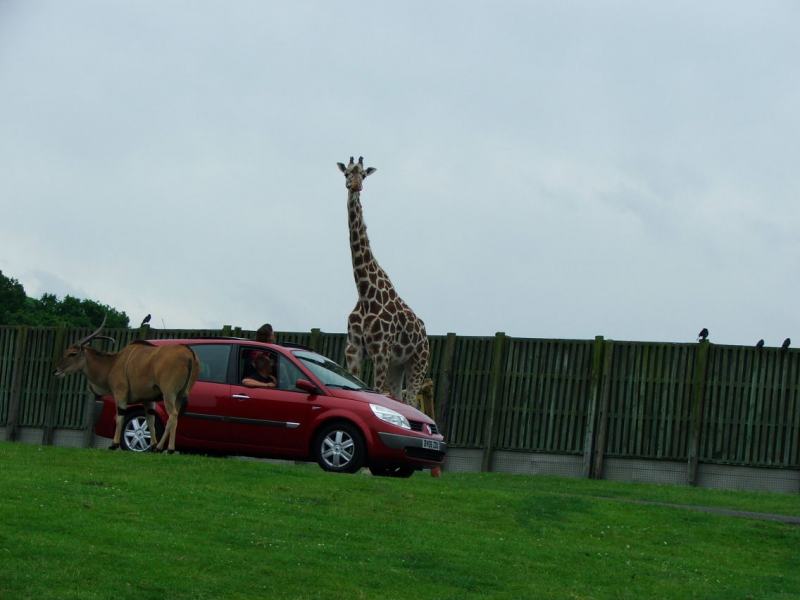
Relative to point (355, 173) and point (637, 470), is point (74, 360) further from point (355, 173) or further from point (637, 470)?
point (637, 470)

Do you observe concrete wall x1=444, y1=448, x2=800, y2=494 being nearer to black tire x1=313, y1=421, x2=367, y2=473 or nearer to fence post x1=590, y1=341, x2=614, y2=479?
fence post x1=590, y1=341, x2=614, y2=479

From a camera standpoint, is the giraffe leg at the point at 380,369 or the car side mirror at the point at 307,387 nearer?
the car side mirror at the point at 307,387

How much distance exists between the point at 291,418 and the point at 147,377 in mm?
1901

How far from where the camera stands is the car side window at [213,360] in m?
18.7

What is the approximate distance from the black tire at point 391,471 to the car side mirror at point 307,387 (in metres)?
1.17

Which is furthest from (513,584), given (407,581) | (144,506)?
(144,506)

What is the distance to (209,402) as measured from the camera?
60.6 ft

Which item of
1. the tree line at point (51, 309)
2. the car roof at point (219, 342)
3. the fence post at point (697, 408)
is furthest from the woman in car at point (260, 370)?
the tree line at point (51, 309)

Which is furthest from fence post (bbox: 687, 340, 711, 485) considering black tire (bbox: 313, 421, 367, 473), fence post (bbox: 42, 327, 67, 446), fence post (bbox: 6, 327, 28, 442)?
fence post (bbox: 6, 327, 28, 442)

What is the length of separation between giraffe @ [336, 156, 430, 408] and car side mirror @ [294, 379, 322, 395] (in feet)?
13.7

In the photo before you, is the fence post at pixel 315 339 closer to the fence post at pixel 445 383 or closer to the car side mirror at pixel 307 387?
the fence post at pixel 445 383

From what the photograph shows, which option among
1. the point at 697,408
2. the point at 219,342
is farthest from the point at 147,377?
the point at 697,408

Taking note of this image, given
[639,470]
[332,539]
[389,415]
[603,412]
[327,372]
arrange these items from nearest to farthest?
[332,539], [389,415], [327,372], [639,470], [603,412]

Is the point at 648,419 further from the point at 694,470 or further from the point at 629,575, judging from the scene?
Result: the point at 629,575
